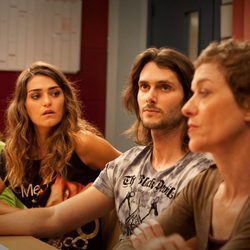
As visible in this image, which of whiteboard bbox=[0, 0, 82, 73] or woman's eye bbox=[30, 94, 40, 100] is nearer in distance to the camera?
woman's eye bbox=[30, 94, 40, 100]

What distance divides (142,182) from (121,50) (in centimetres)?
304

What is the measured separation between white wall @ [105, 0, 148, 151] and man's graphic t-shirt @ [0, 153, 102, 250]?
229cm

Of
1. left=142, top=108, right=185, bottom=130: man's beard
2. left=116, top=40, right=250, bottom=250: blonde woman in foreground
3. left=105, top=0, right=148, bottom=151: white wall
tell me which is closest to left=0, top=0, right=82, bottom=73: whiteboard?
left=105, top=0, right=148, bottom=151: white wall

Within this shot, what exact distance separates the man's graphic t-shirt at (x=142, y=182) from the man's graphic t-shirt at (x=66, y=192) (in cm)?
30

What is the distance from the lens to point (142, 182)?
75.0 inches

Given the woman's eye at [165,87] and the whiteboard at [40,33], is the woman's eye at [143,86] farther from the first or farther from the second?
the whiteboard at [40,33]

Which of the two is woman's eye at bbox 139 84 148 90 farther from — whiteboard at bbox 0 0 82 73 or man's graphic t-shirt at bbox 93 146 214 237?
whiteboard at bbox 0 0 82 73

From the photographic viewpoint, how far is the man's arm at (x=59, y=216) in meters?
1.90

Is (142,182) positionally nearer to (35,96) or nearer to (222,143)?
(222,143)

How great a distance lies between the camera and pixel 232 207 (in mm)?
1353

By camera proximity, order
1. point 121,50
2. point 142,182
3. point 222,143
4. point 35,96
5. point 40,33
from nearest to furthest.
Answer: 1. point 222,143
2. point 142,182
3. point 35,96
4. point 40,33
5. point 121,50

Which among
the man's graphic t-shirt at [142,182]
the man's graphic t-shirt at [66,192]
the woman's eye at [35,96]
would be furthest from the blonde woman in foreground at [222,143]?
the woman's eye at [35,96]

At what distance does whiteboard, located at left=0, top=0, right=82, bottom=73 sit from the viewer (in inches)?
173

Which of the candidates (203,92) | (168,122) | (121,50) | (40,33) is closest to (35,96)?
(168,122)
